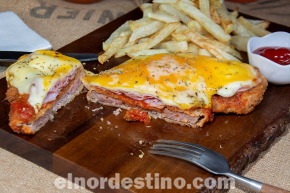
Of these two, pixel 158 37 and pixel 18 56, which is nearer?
pixel 18 56

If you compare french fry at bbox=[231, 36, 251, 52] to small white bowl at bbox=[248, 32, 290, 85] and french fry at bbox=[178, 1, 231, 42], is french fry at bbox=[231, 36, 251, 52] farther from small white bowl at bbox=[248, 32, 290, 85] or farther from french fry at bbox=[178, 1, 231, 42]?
french fry at bbox=[178, 1, 231, 42]

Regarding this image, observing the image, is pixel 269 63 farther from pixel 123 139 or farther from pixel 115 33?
pixel 115 33

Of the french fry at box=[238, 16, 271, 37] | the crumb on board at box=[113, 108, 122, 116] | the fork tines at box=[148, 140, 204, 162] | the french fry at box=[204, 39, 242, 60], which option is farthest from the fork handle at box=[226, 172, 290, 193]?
the french fry at box=[238, 16, 271, 37]

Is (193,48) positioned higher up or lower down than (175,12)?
lower down

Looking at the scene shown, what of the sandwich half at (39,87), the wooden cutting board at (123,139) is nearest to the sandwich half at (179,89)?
the wooden cutting board at (123,139)

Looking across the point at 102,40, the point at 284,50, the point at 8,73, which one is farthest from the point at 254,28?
the point at 8,73

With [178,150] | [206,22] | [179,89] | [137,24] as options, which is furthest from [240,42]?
[178,150]

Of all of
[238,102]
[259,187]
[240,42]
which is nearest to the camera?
[259,187]
